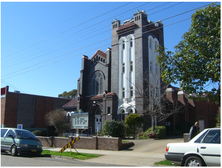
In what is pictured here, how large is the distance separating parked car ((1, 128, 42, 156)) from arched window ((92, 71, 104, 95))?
2023cm

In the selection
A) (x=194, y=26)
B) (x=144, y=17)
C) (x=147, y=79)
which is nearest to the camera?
(x=194, y=26)

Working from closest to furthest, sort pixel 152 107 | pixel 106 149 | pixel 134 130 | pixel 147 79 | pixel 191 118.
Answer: pixel 106 149, pixel 152 107, pixel 134 130, pixel 147 79, pixel 191 118

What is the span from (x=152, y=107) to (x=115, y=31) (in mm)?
14259

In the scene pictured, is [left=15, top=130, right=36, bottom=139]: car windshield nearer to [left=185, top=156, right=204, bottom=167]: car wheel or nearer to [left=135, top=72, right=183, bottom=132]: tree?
[left=185, top=156, right=204, bottom=167]: car wheel

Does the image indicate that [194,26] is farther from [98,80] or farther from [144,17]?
[98,80]

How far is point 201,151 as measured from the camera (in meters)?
8.23

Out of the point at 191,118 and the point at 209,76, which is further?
the point at 191,118

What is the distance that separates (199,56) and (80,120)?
12461mm

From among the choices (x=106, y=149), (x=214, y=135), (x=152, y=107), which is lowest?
(x=106, y=149)

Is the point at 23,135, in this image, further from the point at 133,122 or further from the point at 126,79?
the point at 126,79

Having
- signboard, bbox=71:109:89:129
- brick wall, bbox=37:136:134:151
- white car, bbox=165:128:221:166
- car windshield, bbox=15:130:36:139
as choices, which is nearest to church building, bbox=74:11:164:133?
signboard, bbox=71:109:89:129

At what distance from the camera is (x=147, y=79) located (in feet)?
98.0

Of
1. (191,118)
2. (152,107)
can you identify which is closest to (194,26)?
(152,107)

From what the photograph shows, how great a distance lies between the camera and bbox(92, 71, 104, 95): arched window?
35237 mm
